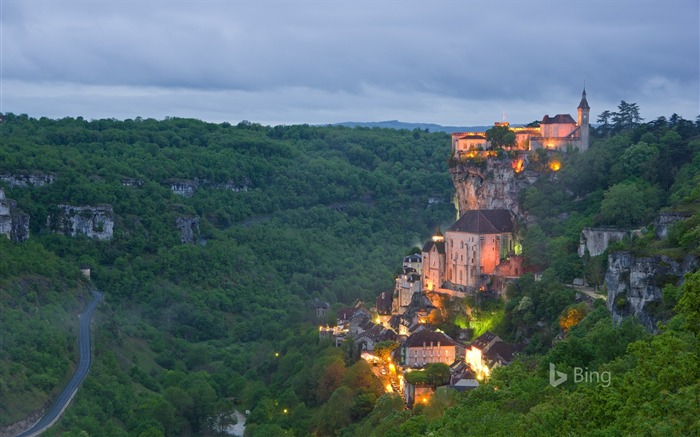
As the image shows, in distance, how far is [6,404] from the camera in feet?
241

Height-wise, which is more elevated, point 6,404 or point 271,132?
point 271,132

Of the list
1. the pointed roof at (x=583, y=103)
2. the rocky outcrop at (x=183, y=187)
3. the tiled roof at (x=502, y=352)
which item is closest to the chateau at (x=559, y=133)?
the pointed roof at (x=583, y=103)

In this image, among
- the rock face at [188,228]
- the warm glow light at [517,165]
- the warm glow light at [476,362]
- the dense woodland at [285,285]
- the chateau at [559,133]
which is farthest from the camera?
the rock face at [188,228]

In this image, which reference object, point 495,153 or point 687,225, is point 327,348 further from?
point 687,225

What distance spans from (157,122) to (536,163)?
9576 cm

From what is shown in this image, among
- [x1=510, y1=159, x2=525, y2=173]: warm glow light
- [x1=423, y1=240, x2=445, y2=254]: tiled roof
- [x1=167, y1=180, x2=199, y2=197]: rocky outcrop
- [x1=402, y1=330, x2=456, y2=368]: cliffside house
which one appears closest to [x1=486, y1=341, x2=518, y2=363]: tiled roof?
[x1=402, y1=330, x2=456, y2=368]: cliffside house

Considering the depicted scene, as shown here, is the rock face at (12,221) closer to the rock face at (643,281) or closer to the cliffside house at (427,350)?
the cliffside house at (427,350)

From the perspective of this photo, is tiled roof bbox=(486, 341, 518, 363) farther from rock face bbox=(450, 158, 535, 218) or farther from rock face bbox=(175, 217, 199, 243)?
rock face bbox=(175, 217, 199, 243)

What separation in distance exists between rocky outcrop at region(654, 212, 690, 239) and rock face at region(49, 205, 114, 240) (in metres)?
66.4

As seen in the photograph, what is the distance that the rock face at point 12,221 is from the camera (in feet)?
339

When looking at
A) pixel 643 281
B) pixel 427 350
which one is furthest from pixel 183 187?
pixel 643 281

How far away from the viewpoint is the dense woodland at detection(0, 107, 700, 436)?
4581 cm

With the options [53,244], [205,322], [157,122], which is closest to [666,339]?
[205,322]

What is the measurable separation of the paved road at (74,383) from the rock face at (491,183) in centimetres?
2954
